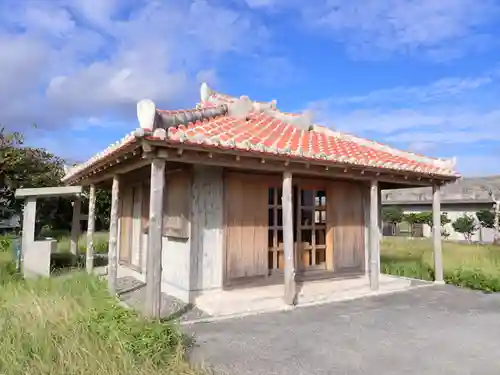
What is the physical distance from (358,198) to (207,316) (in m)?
4.53

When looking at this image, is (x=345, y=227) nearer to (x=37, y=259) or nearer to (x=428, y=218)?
(x=37, y=259)

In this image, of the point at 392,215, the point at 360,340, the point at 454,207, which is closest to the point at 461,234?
the point at 454,207

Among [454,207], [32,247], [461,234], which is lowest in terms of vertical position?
[461,234]

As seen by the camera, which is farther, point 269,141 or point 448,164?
point 448,164

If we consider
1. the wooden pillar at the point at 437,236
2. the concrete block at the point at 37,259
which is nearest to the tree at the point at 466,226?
the wooden pillar at the point at 437,236

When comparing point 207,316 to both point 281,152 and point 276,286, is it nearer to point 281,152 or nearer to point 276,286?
point 276,286

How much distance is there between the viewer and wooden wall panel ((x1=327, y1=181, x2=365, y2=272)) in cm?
816

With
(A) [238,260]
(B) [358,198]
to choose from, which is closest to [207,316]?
(A) [238,260]

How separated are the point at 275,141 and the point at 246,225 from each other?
5.32ft

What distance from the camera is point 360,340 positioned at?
15.5ft

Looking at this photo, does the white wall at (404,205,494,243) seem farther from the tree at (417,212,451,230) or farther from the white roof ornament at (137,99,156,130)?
the white roof ornament at (137,99,156,130)

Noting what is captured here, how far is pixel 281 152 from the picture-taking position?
235 inches

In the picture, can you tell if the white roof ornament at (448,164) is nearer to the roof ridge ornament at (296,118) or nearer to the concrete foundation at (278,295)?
the concrete foundation at (278,295)

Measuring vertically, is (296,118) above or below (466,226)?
above
